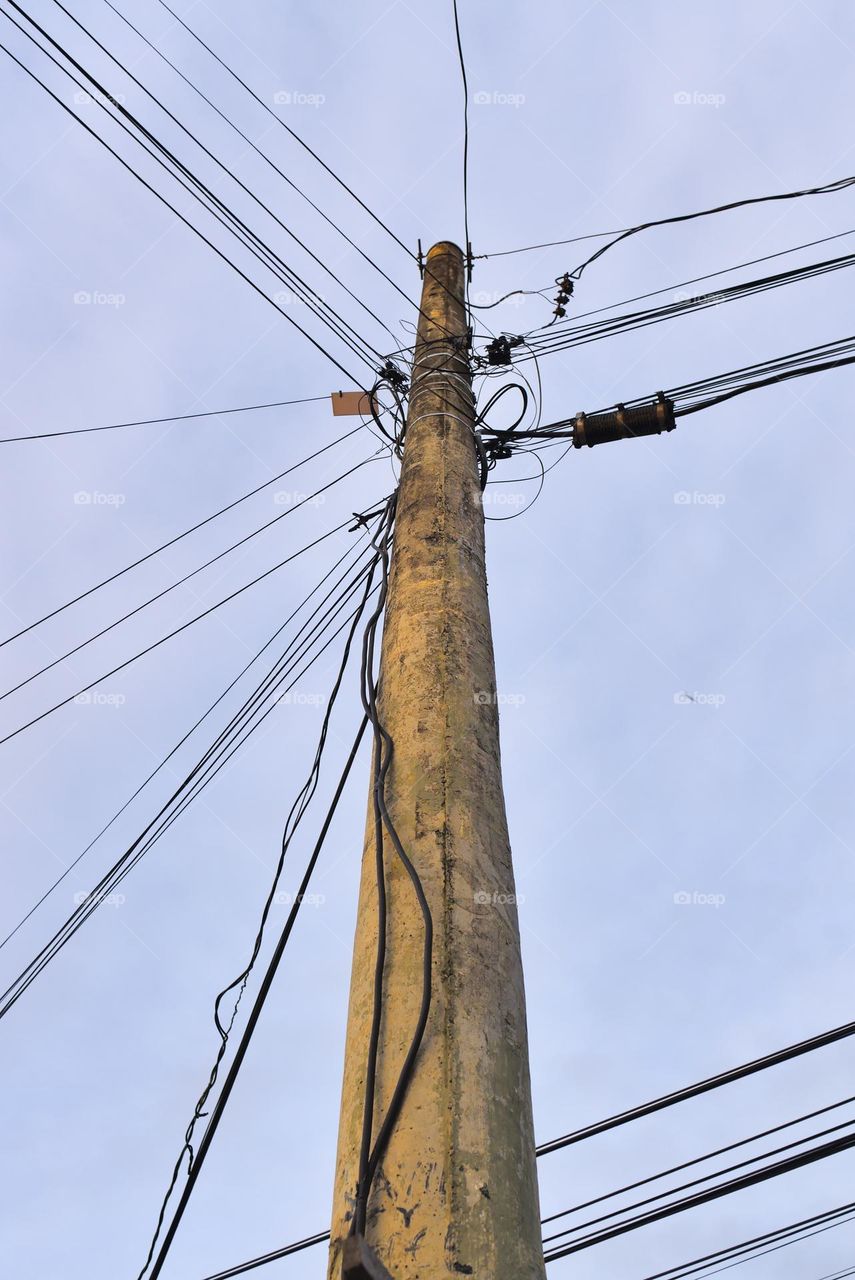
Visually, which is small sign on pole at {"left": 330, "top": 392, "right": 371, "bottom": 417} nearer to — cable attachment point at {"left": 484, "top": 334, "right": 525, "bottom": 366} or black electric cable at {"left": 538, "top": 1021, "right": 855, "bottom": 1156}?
cable attachment point at {"left": 484, "top": 334, "right": 525, "bottom": 366}

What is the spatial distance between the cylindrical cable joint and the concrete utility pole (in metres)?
1.59

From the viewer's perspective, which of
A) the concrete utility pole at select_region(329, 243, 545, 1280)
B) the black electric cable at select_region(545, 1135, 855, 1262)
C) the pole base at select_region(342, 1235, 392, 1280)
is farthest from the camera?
the black electric cable at select_region(545, 1135, 855, 1262)

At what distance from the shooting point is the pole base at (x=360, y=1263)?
5.07ft

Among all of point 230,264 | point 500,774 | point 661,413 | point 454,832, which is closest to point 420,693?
point 500,774

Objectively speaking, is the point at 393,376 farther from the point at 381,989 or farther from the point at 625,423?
the point at 381,989

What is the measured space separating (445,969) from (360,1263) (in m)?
0.60

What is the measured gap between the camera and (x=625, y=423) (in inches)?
191

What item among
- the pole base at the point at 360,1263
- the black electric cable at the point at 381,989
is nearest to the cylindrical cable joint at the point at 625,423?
the black electric cable at the point at 381,989

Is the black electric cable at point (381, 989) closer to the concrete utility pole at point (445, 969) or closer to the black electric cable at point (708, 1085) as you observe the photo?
the concrete utility pole at point (445, 969)

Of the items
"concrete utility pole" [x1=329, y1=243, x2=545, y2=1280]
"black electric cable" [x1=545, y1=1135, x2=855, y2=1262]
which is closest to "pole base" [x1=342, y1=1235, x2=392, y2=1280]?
"concrete utility pole" [x1=329, y1=243, x2=545, y2=1280]

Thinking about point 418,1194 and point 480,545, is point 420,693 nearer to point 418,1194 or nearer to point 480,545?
point 480,545

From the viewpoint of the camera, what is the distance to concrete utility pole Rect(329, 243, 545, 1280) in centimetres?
168

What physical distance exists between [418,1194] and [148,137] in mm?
5488

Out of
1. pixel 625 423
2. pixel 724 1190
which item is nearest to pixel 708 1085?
pixel 724 1190
